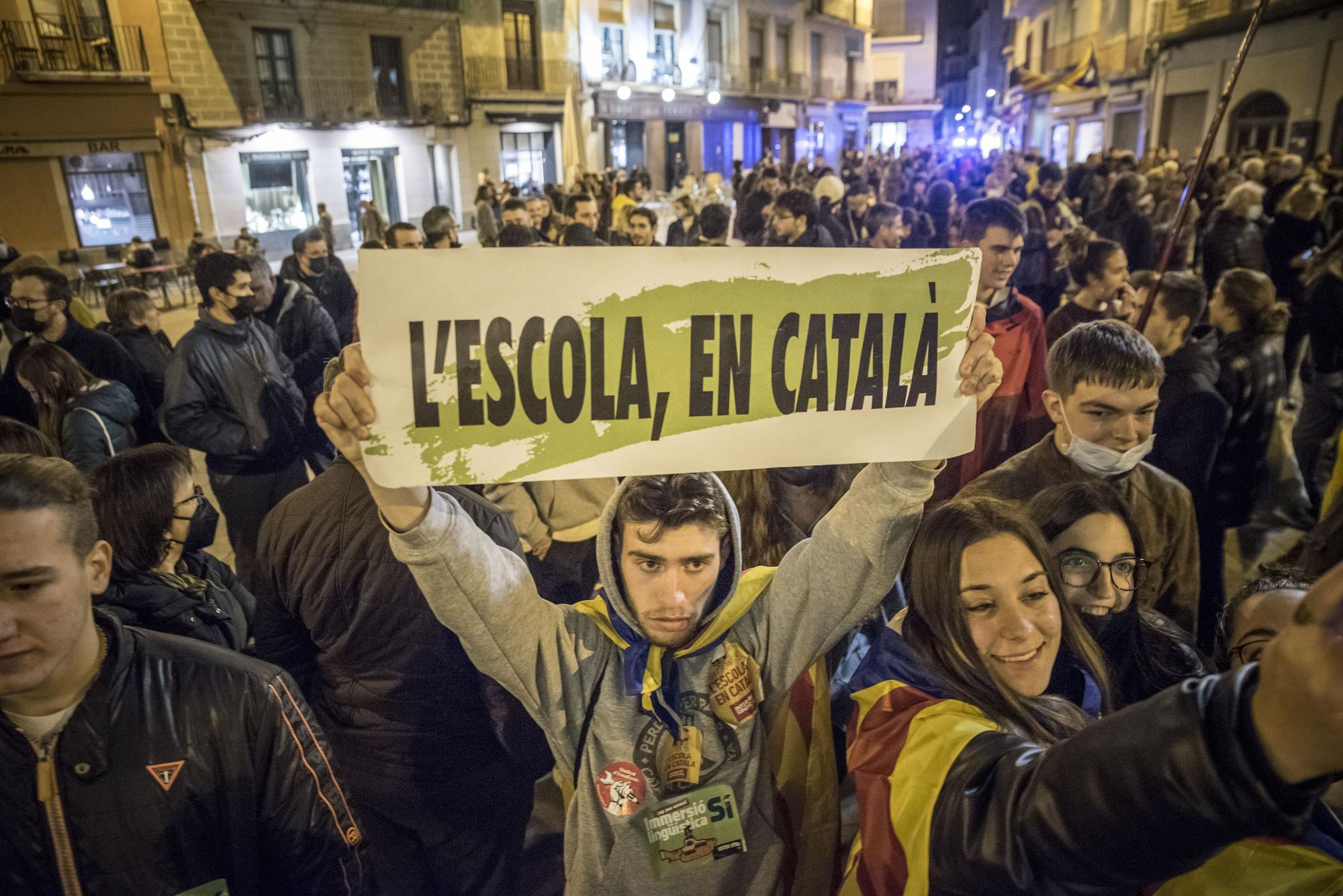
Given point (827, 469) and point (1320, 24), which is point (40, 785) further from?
point (1320, 24)

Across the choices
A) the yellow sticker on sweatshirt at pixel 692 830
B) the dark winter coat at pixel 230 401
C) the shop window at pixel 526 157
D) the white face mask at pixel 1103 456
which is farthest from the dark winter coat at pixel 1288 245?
the shop window at pixel 526 157

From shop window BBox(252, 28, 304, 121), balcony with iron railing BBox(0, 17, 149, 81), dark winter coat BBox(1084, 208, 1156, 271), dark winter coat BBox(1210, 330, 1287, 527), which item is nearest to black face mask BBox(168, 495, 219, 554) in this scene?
dark winter coat BBox(1210, 330, 1287, 527)

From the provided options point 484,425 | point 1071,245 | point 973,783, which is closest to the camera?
point 973,783

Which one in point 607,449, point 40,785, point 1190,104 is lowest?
point 40,785

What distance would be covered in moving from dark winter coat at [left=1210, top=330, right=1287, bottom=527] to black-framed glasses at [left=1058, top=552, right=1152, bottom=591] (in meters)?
2.07

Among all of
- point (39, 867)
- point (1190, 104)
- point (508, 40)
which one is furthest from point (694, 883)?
point (508, 40)

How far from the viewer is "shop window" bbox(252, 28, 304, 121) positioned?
73.3ft

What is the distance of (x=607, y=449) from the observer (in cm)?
141

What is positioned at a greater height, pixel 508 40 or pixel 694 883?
pixel 508 40

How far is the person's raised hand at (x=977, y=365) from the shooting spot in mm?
1543

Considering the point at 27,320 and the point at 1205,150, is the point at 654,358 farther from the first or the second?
the point at 27,320

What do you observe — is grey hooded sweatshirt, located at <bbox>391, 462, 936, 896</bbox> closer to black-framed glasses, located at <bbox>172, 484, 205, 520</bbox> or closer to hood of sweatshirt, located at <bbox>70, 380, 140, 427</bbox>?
black-framed glasses, located at <bbox>172, 484, 205, 520</bbox>

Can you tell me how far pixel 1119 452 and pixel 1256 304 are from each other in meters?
2.08

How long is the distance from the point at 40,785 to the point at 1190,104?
28569 mm
